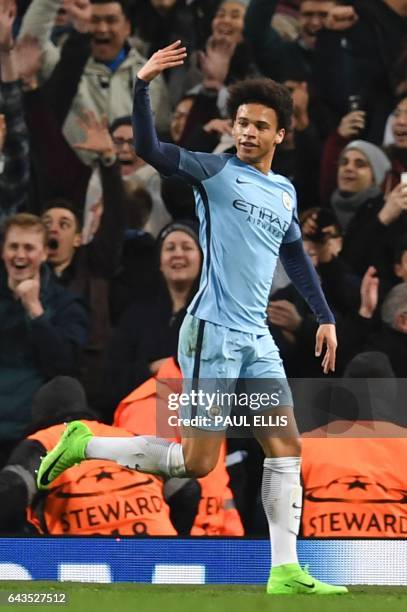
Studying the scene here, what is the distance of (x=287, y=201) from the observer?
5180 millimetres

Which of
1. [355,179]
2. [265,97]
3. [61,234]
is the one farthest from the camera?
[355,179]

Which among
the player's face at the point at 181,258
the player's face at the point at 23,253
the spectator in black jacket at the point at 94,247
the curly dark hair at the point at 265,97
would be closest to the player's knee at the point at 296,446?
the curly dark hair at the point at 265,97

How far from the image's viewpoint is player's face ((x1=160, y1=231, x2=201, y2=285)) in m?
7.01

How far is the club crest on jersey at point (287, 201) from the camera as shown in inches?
203

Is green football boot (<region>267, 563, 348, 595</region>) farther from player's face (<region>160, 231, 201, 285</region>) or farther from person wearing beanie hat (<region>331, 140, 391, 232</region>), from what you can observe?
person wearing beanie hat (<region>331, 140, 391, 232</region>)

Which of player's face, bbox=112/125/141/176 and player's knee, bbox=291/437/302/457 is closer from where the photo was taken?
player's knee, bbox=291/437/302/457

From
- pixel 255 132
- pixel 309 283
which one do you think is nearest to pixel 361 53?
pixel 309 283

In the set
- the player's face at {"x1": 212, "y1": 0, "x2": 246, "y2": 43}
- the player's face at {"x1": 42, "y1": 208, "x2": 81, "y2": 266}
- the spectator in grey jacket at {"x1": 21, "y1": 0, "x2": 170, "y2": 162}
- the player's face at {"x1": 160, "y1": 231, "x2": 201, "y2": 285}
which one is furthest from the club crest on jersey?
the player's face at {"x1": 212, "y1": 0, "x2": 246, "y2": 43}

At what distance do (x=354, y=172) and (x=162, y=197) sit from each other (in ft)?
3.58

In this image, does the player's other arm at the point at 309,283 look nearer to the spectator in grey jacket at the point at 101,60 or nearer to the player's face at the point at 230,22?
the spectator in grey jacket at the point at 101,60

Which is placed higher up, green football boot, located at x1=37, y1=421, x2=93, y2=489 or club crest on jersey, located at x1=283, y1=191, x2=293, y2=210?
club crest on jersey, located at x1=283, y1=191, x2=293, y2=210

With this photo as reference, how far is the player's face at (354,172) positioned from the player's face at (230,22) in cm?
96

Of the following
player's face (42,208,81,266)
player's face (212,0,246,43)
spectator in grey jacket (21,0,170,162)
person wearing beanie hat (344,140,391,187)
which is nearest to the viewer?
player's face (42,208,81,266)

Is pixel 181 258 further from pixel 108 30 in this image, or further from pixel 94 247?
pixel 108 30
